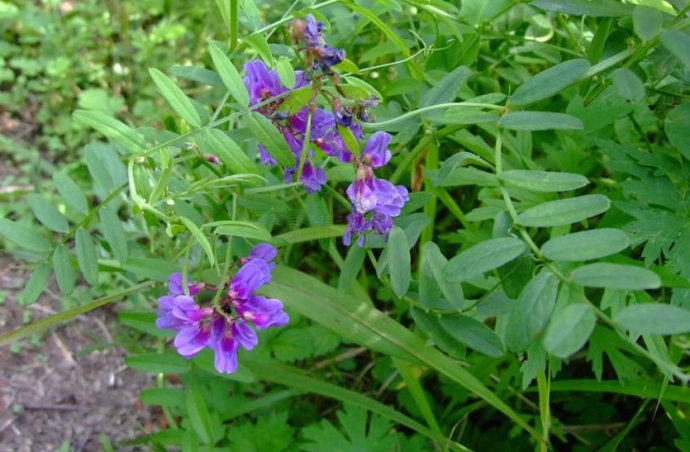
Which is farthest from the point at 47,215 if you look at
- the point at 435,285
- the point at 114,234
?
the point at 435,285

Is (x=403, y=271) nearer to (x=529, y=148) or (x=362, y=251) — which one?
(x=362, y=251)

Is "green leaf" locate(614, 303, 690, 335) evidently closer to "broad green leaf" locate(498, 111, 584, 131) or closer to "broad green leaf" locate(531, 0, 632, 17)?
"broad green leaf" locate(498, 111, 584, 131)

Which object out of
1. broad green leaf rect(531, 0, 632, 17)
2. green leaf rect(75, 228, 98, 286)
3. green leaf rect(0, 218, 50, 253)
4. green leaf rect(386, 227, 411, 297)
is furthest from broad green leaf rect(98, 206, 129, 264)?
broad green leaf rect(531, 0, 632, 17)

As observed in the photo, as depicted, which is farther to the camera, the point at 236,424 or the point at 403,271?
the point at 236,424

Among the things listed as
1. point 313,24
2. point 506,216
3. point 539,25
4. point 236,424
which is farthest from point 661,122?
point 236,424

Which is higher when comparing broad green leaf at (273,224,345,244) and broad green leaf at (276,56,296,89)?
broad green leaf at (276,56,296,89)

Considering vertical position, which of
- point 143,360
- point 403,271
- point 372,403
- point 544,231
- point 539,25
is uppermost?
point 539,25
